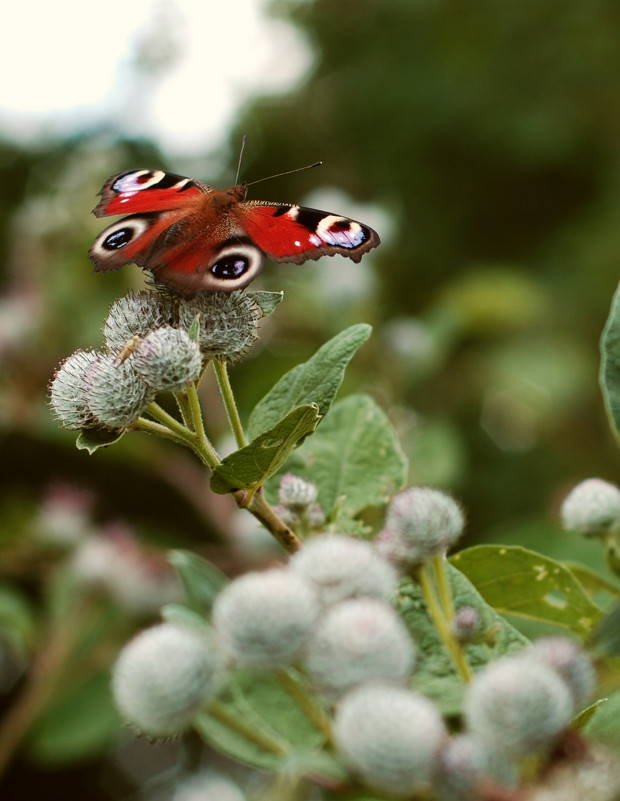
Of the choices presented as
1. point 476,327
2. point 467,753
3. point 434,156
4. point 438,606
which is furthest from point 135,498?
point 467,753

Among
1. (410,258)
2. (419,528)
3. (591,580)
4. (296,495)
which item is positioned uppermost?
(419,528)

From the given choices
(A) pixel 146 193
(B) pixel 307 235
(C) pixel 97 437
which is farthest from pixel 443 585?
(A) pixel 146 193

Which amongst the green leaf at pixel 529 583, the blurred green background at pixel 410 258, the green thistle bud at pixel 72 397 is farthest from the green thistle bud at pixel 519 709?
the blurred green background at pixel 410 258

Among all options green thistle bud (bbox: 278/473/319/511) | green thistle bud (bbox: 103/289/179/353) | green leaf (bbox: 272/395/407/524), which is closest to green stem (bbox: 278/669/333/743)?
green thistle bud (bbox: 278/473/319/511)

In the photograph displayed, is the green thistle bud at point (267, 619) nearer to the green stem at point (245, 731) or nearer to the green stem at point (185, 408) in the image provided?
the green stem at point (245, 731)

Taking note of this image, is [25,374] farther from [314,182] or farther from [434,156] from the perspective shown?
[434,156]

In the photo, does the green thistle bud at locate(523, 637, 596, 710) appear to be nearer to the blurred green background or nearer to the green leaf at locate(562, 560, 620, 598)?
the green leaf at locate(562, 560, 620, 598)

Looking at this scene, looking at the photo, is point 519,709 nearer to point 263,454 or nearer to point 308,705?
point 308,705
